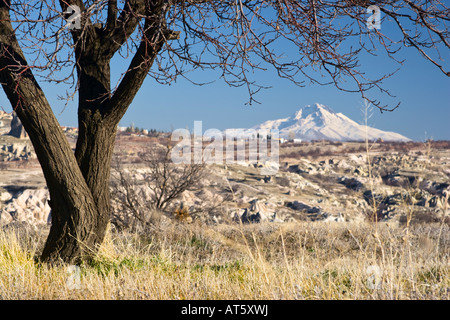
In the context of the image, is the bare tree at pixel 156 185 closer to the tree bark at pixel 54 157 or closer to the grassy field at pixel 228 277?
the grassy field at pixel 228 277

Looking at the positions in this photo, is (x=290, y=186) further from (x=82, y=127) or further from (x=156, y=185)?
(x=82, y=127)

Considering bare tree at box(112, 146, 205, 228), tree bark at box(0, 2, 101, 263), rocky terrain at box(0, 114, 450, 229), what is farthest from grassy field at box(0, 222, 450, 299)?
rocky terrain at box(0, 114, 450, 229)

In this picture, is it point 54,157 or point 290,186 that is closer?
point 54,157

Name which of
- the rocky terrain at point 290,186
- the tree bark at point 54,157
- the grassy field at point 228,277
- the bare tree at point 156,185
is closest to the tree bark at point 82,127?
the tree bark at point 54,157

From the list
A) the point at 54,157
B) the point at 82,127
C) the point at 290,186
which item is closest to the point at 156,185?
the point at 82,127

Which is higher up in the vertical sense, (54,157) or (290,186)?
(54,157)

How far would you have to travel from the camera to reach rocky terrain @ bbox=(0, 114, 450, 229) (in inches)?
528

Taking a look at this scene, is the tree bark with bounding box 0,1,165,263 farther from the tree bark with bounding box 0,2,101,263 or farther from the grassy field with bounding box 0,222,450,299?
the grassy field with bounding box 0,222,450,299

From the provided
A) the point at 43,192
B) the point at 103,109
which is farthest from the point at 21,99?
the point at 43,192

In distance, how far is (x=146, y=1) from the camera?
4633 mm

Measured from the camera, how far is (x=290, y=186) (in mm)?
28344

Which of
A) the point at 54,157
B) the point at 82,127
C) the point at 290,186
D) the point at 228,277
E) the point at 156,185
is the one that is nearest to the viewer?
the point at 228,277

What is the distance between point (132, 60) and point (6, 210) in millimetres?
16894
